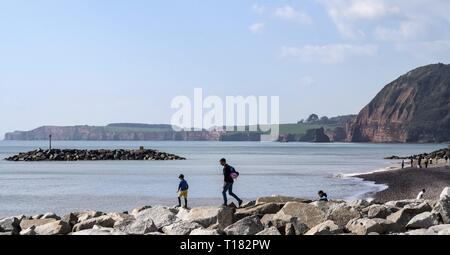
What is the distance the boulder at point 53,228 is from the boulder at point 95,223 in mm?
247

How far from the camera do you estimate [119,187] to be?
5334cm

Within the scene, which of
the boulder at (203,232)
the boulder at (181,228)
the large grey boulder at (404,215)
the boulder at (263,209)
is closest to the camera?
the boulder at (203,232)

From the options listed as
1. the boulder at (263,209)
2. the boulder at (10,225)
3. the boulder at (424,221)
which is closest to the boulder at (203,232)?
the boulder at (263,209)

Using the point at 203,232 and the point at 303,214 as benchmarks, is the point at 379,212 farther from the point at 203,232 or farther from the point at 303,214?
the point at 203,232

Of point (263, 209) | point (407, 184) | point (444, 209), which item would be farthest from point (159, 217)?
point (407, 184)

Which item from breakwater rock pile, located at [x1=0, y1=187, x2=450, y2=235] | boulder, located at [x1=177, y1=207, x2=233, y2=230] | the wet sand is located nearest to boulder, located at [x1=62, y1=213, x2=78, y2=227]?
breakwater rock pile, located at [x1=0, y1=187, x2=450, y2=235]

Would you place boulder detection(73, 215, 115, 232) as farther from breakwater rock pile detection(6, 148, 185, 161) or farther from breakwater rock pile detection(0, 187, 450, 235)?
breakwater rock pile detection(6, 148, 185, 161)

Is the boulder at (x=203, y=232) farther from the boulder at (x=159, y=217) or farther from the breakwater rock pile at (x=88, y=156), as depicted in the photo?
the breakwater rock pile at (x=88, y=156)

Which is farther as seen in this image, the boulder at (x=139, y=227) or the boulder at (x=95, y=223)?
the boulder at (x=95, y=223)

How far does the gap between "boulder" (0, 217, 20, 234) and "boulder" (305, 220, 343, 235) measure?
7.09 metres

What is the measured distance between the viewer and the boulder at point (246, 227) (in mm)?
14789
